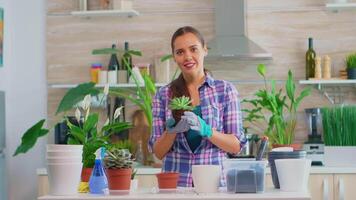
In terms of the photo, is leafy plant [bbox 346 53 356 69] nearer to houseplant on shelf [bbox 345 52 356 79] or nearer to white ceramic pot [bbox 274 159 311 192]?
houseplant on shelf [bbox 345 52 356 79]

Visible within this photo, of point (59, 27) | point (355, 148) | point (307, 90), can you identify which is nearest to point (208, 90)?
point (355, 148)

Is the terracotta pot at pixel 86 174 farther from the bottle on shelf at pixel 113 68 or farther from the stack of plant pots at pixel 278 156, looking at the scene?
the bottle on shelf at pixel 113 68

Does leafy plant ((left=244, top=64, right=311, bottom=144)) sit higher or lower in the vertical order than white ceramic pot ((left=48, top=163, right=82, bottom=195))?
higher

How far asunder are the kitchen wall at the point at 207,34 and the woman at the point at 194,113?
2.22 m

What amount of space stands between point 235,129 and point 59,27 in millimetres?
2828

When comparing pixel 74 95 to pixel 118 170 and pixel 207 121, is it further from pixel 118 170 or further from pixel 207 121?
pixel 118 170

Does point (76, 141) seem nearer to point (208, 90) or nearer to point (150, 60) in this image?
point (208, 90)

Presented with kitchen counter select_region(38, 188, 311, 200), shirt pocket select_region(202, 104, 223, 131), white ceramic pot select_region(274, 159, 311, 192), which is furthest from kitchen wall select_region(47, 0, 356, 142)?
kitchen counter select_region(38, 188, 311, 200)

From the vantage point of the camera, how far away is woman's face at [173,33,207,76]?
2.51 metres

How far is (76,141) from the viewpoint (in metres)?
2.73

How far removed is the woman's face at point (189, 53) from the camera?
251 centimetres

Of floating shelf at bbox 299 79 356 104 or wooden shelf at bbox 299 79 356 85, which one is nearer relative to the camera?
wooden shelf at bbox 299 79 356 85

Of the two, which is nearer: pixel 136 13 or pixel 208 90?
pixel 208 90

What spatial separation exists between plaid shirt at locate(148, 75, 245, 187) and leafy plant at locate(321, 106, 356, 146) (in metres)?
1.19
